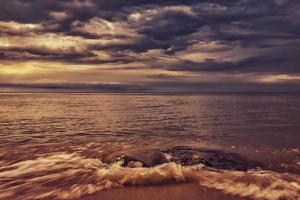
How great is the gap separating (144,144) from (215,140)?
13.7 feet

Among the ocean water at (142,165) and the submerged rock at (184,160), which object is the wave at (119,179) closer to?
the ocean water at (142,165)

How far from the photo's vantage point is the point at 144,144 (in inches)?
628

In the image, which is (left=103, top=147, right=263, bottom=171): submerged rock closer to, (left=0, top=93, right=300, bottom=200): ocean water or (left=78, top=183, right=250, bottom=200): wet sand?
(left=0, top=93, right=300, bottom=200): ocean water

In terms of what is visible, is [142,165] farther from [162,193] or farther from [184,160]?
[162,193]

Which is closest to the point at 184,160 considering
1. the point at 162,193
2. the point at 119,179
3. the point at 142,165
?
the point at 142,165

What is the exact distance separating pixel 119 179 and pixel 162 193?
1660 millimetres

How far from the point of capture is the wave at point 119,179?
8016mm

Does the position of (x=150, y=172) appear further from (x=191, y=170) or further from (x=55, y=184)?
(x=55, y=184)

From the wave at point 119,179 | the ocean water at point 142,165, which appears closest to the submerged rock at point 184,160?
the ocean water at point 142,165

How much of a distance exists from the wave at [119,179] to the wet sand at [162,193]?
30 cm

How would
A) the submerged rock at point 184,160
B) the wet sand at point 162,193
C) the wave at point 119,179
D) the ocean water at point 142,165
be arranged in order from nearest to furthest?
1. the wet sand at point 162,193
2. the wave at point 119,179
3. the ocean water at point 142,165
4. the submerged rock at point 184,160

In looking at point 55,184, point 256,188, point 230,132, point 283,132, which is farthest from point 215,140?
point 55,184

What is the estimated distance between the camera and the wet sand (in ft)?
24.9

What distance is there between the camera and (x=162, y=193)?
7887 mm
